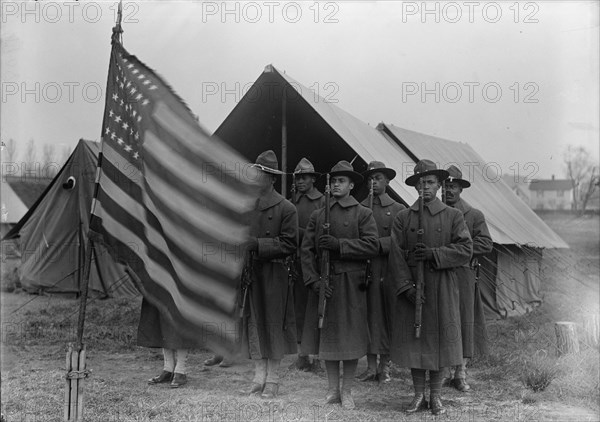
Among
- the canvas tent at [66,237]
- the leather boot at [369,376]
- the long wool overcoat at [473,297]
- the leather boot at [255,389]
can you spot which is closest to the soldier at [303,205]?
the leather boot at [369,376]

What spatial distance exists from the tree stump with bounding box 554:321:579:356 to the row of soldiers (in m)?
1.46

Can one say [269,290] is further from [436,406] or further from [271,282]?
[436,406]

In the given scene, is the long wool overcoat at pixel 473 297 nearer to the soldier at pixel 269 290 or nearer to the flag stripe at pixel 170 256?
the soldier at pixel 269 290

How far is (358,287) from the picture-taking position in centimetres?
477

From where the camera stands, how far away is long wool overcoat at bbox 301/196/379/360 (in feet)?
15.2

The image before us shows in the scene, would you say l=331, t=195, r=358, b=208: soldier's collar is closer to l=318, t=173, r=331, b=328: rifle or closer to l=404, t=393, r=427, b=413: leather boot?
l=318, t=173, r=331, b=328: rifle

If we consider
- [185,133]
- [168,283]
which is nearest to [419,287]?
[168,283]

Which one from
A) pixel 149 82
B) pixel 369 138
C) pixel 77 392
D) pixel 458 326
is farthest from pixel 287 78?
pixel 77 392

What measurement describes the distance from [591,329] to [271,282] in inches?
152

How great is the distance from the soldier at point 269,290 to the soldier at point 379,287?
26.9 inches

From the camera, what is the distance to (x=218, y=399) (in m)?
4.73

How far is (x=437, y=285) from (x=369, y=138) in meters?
4.73

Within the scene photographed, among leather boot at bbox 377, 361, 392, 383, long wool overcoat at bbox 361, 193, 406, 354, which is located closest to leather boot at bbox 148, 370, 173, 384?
long wool overcoat at bbox 361, 193, 406, 354

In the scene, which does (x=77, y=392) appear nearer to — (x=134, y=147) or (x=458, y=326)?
(x=134, y=147)
